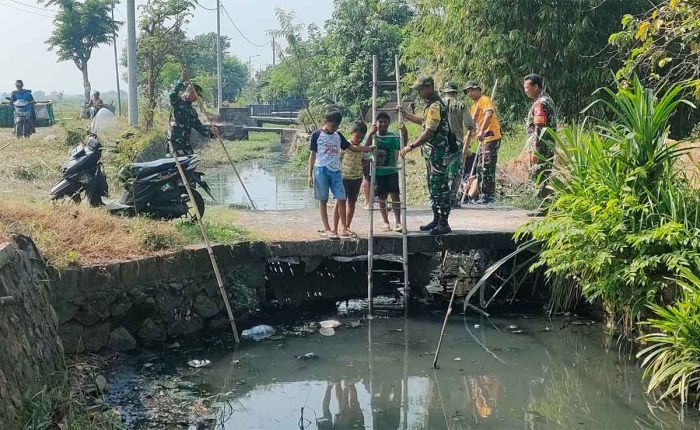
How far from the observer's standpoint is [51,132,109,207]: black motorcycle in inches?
330

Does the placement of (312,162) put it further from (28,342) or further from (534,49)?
(534,49)

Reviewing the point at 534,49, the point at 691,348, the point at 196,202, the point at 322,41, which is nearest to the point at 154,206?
the point at 196,202

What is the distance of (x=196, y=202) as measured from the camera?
8.41 m

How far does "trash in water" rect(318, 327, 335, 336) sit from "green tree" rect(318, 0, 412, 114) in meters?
15.9

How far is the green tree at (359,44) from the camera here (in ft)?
78.7

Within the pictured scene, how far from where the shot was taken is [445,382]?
667 centimetres

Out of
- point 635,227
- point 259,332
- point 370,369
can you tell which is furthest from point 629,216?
point 259,332

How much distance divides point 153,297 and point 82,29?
3151 centimetres

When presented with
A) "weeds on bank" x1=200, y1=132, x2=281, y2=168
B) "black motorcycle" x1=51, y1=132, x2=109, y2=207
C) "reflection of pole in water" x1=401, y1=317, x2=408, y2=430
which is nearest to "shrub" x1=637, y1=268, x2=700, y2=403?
"reflection of pole in water" x1=401, y1=317, x2=408, y2=430

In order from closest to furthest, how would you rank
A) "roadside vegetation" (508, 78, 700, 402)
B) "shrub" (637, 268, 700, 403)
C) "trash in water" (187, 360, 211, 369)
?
"shrub" (637, 268, 700, 403) → "roadside vegetation" (508, 78, 700, 402) → "trash in water" (187, 360, 211, 369)

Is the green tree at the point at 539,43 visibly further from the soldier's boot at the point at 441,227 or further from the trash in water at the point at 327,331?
the trash in water at the point at 327,331

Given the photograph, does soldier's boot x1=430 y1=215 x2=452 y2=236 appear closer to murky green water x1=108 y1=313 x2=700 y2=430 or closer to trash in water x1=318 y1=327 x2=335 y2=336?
murky green water x1=108 y1=313 x2=700 y2=430

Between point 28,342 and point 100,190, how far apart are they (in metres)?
3.49

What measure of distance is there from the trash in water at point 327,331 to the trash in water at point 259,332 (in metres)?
0.50
